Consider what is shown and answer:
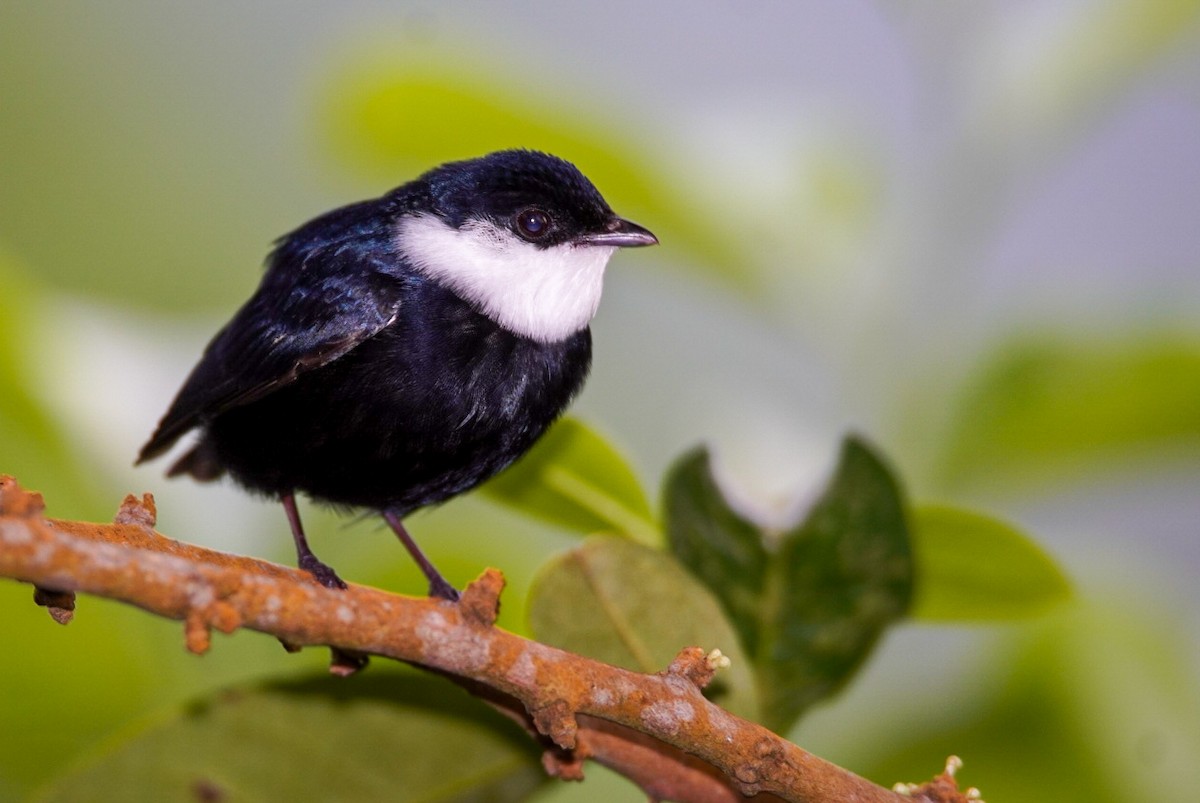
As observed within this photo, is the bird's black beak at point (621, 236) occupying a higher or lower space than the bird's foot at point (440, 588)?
higher

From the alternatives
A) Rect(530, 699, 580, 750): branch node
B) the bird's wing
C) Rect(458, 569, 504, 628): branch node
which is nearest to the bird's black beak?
the bird's wing

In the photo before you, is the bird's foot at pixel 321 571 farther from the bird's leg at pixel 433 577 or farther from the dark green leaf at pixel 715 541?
the dark green leaf at pixel 715 541

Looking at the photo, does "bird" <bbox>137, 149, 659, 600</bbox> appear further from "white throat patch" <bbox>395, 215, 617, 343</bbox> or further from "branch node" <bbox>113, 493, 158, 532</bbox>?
"branch node" <bbox>113, 493, 158, 532</bbox>

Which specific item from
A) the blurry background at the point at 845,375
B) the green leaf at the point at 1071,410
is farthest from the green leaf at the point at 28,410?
the green leaf at the point at 1071,410

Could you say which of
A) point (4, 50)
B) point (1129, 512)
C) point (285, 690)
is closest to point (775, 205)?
point (285, 690)

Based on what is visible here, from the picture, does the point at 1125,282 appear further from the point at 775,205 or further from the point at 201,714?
the point at 201,714

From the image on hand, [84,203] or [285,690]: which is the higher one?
[285,690]

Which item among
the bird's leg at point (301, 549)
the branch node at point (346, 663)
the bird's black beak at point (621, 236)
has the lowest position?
the bird's leg at point (301, 549)
